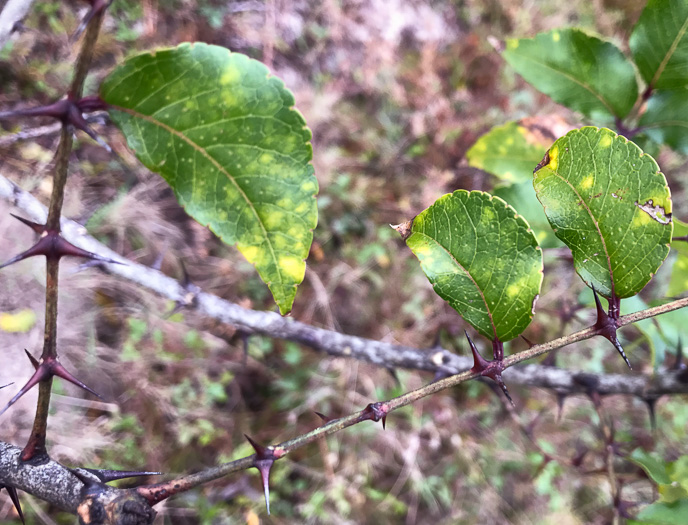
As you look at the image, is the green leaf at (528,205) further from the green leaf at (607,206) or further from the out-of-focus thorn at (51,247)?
the out-of-focus thorn at (51,247)

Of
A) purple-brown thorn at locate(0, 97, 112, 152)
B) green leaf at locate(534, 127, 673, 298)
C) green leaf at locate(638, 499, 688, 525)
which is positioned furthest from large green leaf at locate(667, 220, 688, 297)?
purple-brown thorn at locate(0, 97, 112, 152)

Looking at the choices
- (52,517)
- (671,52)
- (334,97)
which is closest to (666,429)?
(671,52)

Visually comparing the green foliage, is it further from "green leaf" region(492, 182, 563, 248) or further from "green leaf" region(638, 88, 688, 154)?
"green leaf" region(638, 88, 688, 154)

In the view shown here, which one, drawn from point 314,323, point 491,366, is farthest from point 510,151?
point 314,323

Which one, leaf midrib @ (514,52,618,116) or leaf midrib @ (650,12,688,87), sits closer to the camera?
leaf midrib @ (650,12,688,87)

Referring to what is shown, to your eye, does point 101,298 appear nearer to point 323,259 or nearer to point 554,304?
point 323,259

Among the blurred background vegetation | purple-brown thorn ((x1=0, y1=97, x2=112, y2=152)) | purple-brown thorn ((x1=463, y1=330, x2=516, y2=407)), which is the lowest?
the blurred background vegetation
